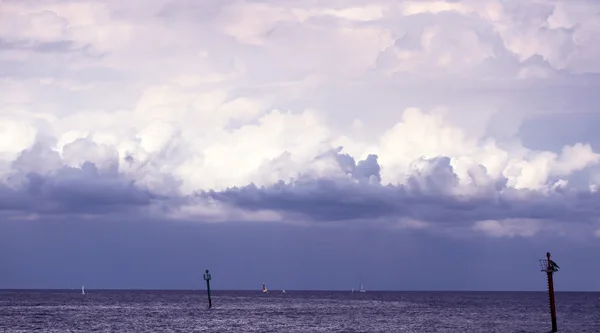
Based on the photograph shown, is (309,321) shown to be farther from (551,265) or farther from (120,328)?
(551,265)

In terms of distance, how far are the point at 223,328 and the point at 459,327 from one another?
34.0 meters

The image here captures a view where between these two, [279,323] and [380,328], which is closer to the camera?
[380,328]

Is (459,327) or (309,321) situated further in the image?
(309,321)

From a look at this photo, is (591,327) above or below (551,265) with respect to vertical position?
below

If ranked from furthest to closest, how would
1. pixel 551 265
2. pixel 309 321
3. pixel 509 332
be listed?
1. pixel 309 321
2. pixel 509 332
3. pixel 551 265

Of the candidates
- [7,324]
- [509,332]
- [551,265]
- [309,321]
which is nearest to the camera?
[551,265]

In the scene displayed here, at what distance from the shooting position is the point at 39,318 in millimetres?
142000

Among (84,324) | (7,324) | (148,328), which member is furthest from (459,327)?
(7,324)

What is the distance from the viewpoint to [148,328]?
11675 centimetres

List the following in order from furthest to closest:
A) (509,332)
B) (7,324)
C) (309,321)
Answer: (309,321) → (7,324) → (509,332)

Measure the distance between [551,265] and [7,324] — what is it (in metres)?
74.3

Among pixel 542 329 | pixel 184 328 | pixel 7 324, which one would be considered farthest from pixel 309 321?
pixel 7 324

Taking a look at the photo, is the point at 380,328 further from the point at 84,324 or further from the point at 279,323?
the point at 84,324

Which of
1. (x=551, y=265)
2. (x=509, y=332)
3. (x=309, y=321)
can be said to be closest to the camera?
(x=551, y=265)
